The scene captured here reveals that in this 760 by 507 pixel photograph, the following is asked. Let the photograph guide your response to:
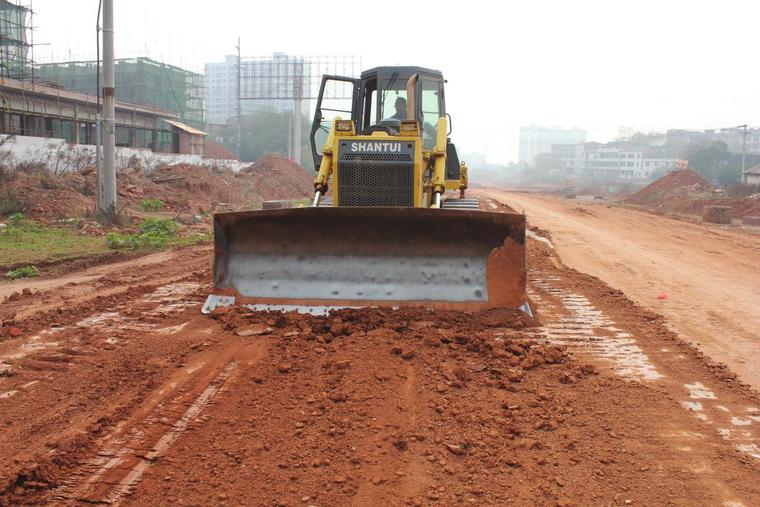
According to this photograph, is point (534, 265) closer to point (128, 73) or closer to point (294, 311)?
Answer: point (294, 311)

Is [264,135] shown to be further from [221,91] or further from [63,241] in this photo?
[63,241]

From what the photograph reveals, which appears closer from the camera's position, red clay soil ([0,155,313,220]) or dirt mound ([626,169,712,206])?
red clay soil ([0,155,313,220])

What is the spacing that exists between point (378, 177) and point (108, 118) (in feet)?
36.6

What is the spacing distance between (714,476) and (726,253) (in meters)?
11.6

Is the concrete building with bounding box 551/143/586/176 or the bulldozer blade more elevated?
the concrete building with bounding box 551/143/586/176

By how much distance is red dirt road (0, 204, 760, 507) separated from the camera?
3295 mm

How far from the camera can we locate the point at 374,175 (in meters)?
7.12

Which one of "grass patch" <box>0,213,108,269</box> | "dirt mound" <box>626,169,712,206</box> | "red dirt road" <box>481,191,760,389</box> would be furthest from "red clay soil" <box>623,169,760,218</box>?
"grass patch" <box>0,213,108,269</box>

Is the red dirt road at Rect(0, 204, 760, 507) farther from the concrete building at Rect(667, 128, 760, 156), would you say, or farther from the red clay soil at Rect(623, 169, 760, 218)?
the concrete building at Rect(667, 128, 760, 156)

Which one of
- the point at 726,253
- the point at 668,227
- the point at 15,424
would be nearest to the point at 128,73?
the point at 668,227

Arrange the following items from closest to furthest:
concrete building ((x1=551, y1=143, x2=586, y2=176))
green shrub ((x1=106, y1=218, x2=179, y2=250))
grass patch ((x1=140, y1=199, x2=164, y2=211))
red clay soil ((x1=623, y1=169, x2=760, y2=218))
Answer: green shrub ((x1=106, y1=218, x2=179, y2=250)), grass patch ((x1=140, y1=199, x2=164, y2=211)), red clay soil ((x1=623, y1=169, x2=760, y2=218)), concrete building ((x1=551, y1=143, x2=586, y2=176))

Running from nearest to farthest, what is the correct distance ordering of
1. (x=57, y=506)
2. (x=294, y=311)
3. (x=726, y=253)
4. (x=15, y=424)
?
(x=57, y=506) < (x=15, y=424) < (x=294, y=311) < (x=726, y=253)

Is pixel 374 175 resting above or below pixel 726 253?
above

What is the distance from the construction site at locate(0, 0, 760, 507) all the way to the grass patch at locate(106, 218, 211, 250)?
1.23 ft
